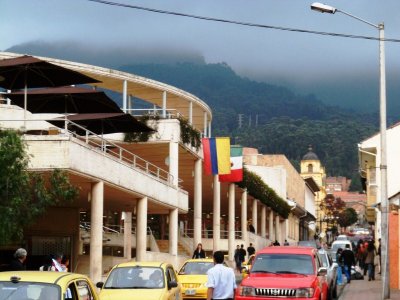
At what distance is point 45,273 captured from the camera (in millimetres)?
10812

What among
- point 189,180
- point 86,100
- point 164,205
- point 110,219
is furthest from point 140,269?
point 110,219

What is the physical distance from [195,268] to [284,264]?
603 cm

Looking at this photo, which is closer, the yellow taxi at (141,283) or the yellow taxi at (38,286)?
the yellow taxi at (38,286)

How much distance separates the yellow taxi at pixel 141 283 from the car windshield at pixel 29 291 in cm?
624

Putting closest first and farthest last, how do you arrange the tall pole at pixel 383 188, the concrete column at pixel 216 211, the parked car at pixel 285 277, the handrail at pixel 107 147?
1. the parked car at pixel 285 277
2. the tall pole at pixel 383 188
3. the handrail at pixel 107 147
4. the concrete column at pixel 216 211

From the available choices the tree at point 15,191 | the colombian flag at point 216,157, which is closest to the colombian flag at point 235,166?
the colombian flag at point 216,157

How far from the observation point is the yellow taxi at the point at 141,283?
16.7m

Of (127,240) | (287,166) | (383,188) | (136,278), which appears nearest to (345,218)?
(287,166)

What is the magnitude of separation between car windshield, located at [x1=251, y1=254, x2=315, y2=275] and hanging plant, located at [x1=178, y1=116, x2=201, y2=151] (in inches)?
924

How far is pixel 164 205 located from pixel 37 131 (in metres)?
11.1

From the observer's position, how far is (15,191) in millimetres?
20547

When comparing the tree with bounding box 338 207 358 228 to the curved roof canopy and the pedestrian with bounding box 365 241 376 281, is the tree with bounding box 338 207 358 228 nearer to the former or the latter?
the curved roof canopy

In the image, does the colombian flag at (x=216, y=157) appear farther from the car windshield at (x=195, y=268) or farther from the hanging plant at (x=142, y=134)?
the car windshield at (x=195, y=268)

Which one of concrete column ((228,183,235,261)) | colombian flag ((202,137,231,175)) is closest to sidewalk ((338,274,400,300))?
colombian flag ((202,137,231,175))
